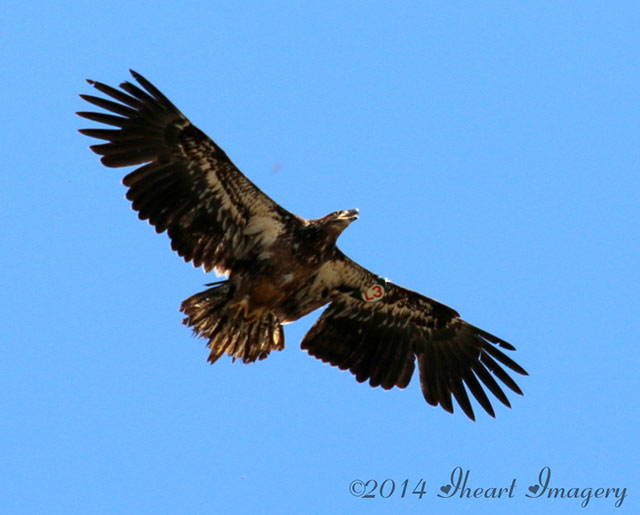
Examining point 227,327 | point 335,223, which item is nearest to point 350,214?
point 335,223

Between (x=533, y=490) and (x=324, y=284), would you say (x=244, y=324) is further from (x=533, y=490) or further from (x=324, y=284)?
(x=533, y=490)

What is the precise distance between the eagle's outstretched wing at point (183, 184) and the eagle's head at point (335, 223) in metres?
0.43

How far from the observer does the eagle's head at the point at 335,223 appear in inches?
544

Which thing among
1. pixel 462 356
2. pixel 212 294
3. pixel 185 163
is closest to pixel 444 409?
pixel 462 356

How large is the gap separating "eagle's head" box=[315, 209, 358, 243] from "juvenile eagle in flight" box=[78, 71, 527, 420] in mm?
14

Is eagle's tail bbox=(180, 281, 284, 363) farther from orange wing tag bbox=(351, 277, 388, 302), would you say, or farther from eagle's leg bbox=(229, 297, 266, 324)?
orange wing tag bbox=(351, 277, 388, 302)

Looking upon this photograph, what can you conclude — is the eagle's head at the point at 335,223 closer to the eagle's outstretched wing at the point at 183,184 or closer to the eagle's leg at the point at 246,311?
the eagle's outstretched wing at the point at 183,184

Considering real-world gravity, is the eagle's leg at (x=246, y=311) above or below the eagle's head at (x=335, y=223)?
below

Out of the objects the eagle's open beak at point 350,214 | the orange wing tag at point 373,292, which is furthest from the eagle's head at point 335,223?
the orange wing tag at point 373,292

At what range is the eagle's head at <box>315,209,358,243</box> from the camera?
45.3ft

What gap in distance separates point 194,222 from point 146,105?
1.53 metres

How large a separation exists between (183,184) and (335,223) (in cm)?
189

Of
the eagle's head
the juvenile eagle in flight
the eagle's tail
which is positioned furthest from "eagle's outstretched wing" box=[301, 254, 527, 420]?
the eagle's head

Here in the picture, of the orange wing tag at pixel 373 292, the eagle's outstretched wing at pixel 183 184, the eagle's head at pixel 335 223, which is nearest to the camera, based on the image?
the eagle's outstretched wing at pixel 183 184
